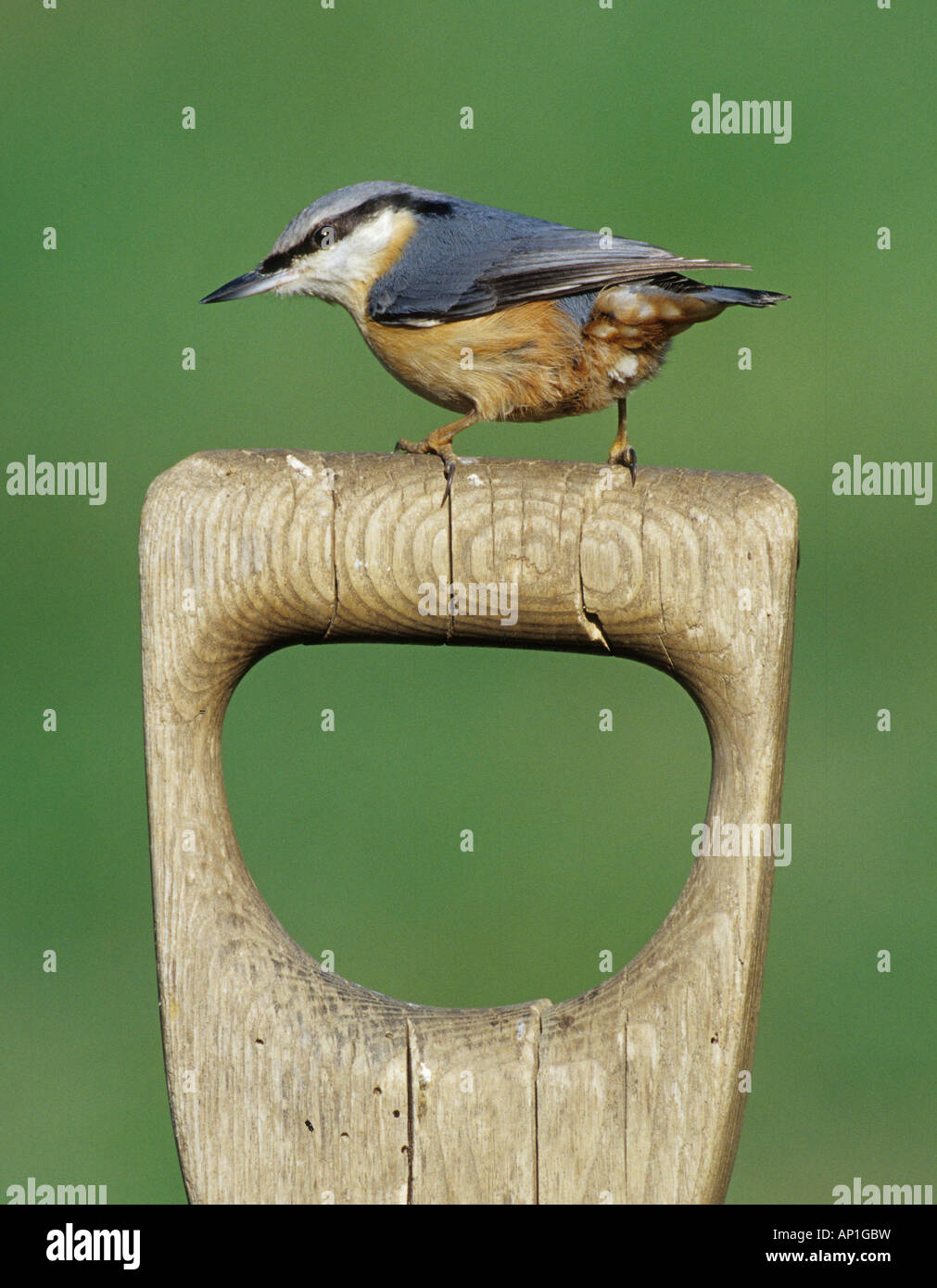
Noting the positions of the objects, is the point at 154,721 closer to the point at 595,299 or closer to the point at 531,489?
the point at 531,489

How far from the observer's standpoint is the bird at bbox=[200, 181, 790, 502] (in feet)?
13.0

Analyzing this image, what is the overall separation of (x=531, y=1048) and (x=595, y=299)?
2042mm

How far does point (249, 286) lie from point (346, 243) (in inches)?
12.1

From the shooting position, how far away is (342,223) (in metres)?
4.14

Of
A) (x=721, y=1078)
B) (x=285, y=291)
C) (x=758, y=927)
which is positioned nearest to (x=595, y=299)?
(x=285, y=291)

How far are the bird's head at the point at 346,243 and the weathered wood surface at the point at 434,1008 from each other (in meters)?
1.22

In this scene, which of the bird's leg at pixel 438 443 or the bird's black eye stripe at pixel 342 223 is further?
the bird's black eye stripe at pixel 342 223

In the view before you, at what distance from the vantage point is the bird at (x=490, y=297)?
3.97m

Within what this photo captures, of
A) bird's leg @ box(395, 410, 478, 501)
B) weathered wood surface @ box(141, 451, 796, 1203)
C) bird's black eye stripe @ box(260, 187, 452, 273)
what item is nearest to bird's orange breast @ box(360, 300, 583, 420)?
bird's leg @ box(395, 410, 478, 501)

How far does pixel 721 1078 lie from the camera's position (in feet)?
9.84
